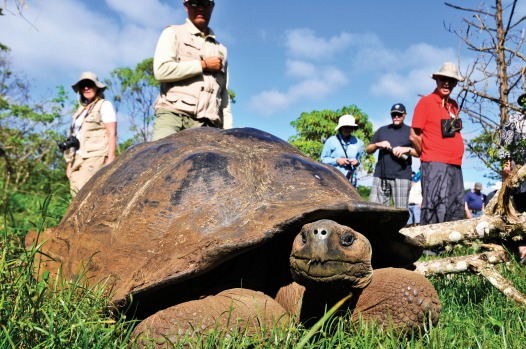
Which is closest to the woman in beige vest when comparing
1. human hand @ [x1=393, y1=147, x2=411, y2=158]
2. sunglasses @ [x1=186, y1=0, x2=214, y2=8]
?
sunglasses @ [x1=186, y1=0, x2=214, y2=8]

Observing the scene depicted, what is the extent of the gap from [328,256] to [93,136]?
437cm

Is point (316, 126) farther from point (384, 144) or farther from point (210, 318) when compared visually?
point (210, 318)

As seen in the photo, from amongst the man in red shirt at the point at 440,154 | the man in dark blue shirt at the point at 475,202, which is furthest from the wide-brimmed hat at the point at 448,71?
the man in dark blue shirt at the point at 475,202

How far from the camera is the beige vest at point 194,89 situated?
15.5 feet

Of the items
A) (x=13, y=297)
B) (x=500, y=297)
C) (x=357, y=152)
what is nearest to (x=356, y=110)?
(x=357, y=152)

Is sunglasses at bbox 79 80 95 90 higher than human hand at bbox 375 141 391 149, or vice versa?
sunglasses at bbox 79 80 95 90

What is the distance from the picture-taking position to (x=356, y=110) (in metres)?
23.1

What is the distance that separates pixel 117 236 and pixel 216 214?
53 centimetres

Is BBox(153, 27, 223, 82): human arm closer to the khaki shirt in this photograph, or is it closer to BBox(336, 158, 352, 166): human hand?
the khaki shirt

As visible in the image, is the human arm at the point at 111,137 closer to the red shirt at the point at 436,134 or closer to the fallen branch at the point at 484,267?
the red shirt at the point at 436,134

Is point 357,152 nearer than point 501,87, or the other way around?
point 501,87

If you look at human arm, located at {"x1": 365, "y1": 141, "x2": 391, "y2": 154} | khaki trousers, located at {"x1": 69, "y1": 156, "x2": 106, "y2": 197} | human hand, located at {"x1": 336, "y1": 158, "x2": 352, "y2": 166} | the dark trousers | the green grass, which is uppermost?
human arm, located at {"x1": 365, "y1": 141, "x2": 391, "y2": 154}

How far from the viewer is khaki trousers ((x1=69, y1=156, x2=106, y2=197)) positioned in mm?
5695

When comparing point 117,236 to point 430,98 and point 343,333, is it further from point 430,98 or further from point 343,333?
point 430,98
